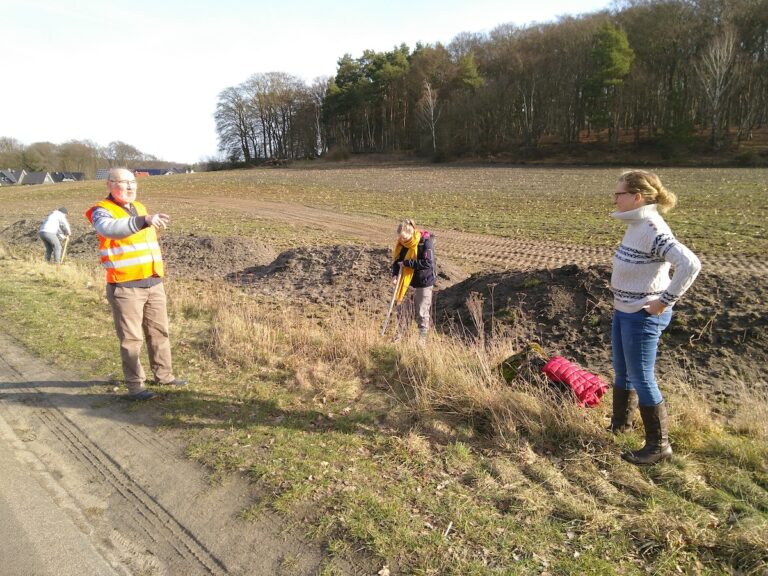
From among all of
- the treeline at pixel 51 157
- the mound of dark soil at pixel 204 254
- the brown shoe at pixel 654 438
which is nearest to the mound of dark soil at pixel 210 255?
the mound of dark soil at pixel 204 254

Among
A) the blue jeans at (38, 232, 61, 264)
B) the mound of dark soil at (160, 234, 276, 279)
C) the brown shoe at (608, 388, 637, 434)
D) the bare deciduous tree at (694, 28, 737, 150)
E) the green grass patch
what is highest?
the bare deciduous tree at (694, 28, 737, 150)

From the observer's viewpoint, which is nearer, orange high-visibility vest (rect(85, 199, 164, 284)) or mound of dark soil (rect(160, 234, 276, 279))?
orange high-visibility vest (rect(85, 199, 164, 284))

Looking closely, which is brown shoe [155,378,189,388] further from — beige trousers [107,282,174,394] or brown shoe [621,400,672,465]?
brown shoe [621,400,672,465]

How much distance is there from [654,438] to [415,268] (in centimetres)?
351

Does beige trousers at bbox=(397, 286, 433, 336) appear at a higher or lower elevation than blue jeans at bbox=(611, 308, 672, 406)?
lower

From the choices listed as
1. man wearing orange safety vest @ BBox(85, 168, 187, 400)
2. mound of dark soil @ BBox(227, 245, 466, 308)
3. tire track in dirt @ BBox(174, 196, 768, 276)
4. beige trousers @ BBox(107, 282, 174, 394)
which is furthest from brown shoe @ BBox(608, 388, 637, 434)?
tire track in dirt @ BBox(174, 196, 768, 276)

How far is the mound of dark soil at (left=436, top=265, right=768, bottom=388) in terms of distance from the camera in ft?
19.0

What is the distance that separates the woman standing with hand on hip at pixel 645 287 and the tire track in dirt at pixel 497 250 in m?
6.63

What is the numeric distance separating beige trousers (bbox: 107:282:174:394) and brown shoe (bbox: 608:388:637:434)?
4127mm

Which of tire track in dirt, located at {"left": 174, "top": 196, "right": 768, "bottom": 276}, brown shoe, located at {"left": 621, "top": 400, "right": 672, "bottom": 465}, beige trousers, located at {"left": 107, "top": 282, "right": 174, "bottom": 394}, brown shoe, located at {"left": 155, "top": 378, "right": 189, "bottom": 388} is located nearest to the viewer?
brown shoe, located at {"left": 621, "top": 400, "right": 672, "bottom": 465}

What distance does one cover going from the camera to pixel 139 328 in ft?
15.3

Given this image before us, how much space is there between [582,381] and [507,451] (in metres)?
1.04

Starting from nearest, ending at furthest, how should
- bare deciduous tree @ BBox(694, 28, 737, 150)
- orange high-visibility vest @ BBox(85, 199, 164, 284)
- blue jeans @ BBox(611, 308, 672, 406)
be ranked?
blue jeans @ BBox(611, 308, 672, 406) → orange high-visibility vest @ BBox(85, 199, 164, 284) → bare deciduous tree @ BBox(694, 28, 737, 150)

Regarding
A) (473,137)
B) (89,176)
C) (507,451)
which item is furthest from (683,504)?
(89,176)
